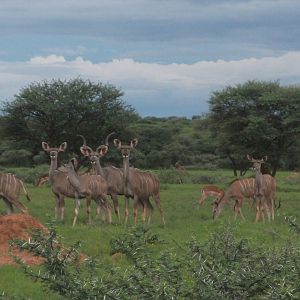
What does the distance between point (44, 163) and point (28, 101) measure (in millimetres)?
9790

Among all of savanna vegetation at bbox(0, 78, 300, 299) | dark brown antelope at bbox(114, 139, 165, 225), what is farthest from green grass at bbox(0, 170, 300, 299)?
dark brown antelope at bbox(114, 139, 165, 225)

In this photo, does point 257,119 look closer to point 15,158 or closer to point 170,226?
point 170,226

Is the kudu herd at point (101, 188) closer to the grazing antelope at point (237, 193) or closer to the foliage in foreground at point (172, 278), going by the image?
the grazing antelope at point (237, 193)

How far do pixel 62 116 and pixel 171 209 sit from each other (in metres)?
15.8

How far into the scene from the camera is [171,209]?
2005 cm

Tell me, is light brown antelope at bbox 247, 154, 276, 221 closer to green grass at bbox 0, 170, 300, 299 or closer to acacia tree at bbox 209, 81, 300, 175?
green grass at bbox 0, 170, 300, 299

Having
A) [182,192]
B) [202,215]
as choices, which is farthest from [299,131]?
[202,215]

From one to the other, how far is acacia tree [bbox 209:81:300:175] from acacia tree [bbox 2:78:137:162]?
14.5 ft

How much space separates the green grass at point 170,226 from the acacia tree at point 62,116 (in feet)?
23.9

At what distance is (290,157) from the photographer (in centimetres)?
3356

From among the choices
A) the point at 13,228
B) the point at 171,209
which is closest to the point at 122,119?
the point at 171,209

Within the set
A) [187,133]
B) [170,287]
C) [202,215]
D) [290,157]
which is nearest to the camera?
[170,287]

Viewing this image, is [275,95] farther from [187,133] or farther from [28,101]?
[187,133]

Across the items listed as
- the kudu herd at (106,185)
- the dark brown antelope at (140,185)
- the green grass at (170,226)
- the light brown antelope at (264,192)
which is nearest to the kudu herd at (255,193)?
the light brown antelope at (264,192)
